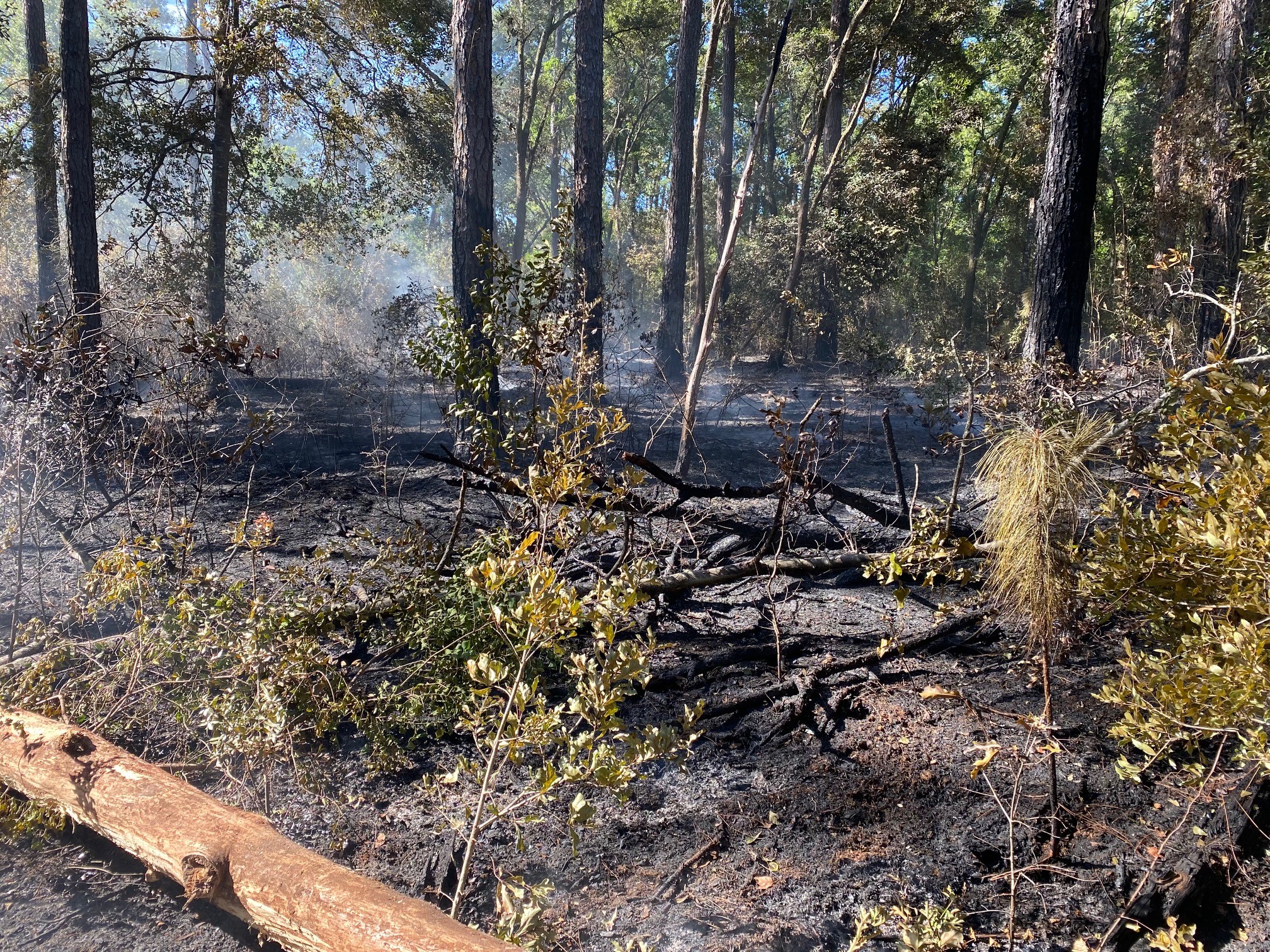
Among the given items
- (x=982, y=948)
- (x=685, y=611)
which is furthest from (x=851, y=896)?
(x=685, y=611)

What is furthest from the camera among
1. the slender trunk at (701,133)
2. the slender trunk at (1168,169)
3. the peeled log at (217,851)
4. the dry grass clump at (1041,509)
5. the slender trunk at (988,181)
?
the slender trunk at (988,181)

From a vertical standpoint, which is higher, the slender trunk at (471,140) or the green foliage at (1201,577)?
the slender trunk at (471,140)

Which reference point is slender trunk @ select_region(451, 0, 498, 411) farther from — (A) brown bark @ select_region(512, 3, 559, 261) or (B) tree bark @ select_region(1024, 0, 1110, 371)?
(A) brown bark @ select_region(512, 3, 559, 261)

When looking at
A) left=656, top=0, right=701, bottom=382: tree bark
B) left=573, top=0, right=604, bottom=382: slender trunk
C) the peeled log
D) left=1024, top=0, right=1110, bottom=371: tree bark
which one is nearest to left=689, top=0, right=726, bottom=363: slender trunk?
left=656, top=0, right=701, bottom=382: tree bark

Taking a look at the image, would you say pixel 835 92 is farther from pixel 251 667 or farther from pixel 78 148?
pixel 251 667

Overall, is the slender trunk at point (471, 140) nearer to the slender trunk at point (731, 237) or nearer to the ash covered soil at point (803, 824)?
the slender trunk at point (731, 237)

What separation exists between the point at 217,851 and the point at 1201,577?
333cm

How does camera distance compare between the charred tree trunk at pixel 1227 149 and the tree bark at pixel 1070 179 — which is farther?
the charred tree trunk at pixel 1227 149

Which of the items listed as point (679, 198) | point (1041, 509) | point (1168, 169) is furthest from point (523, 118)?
point (1041, 509)

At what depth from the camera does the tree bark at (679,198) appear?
47.5ft

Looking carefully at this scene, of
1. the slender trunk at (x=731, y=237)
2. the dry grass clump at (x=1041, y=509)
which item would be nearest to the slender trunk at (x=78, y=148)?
the slender trunk at (x=731, y=237)

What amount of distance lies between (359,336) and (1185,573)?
81.1 ft

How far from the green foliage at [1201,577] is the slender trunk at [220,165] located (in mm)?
12655

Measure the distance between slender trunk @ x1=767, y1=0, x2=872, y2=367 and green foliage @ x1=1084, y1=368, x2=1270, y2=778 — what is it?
597 centimetres
